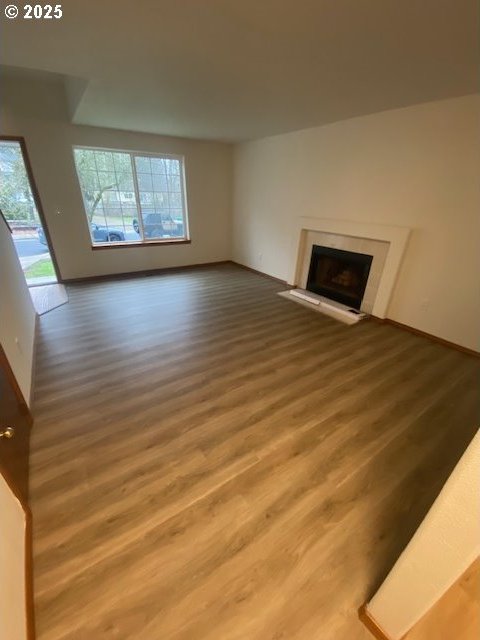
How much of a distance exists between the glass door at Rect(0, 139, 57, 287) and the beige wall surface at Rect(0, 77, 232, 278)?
0.50 ft

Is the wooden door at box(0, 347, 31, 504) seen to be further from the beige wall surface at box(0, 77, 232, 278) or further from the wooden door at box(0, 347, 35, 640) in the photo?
the beige wall surface at box(0, 77, 232, 278)


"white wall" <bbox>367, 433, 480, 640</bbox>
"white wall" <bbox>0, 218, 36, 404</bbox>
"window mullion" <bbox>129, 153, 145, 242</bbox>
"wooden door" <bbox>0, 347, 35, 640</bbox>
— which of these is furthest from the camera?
"window mullion" <bbox>129, 153, 145, 242</bbox>

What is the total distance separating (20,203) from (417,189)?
5.21 metres

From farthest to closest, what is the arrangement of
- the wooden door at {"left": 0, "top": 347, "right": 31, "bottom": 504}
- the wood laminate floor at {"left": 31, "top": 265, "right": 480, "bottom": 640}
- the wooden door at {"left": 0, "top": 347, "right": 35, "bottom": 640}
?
1. the wooden door at {"left": 0, "top": 347, "right": 31, "bottom": 504}
2. the wood laminate floor at {"left": 31, "top": 265, "right": 480, "bottom": 640}
3. the wooden door at {"left": 0, "top": 347, "right": 35, "bottom": 640}

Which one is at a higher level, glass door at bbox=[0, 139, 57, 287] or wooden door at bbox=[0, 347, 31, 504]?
glass door at bbox=[0, 139, 57, 287]

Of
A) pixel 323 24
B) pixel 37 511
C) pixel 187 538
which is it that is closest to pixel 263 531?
pixel 187 538

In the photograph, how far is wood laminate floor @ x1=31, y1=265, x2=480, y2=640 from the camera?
1051 millimetres

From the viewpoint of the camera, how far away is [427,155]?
2738 millimetres

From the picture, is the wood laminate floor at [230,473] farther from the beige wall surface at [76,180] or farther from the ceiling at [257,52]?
the ceiling at [257,52]

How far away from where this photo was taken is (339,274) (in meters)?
4.14

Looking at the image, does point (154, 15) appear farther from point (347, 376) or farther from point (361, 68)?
point (347, 376)

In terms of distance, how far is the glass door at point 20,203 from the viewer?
143 inches

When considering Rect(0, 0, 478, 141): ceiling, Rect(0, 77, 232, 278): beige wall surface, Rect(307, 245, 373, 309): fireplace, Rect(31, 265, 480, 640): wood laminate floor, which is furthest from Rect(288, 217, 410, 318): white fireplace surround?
Rect(0, 77, 232, 278): beige wall surface

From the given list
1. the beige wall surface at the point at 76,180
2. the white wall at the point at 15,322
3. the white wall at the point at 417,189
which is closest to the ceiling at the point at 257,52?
the white wall at the point at 417,189
